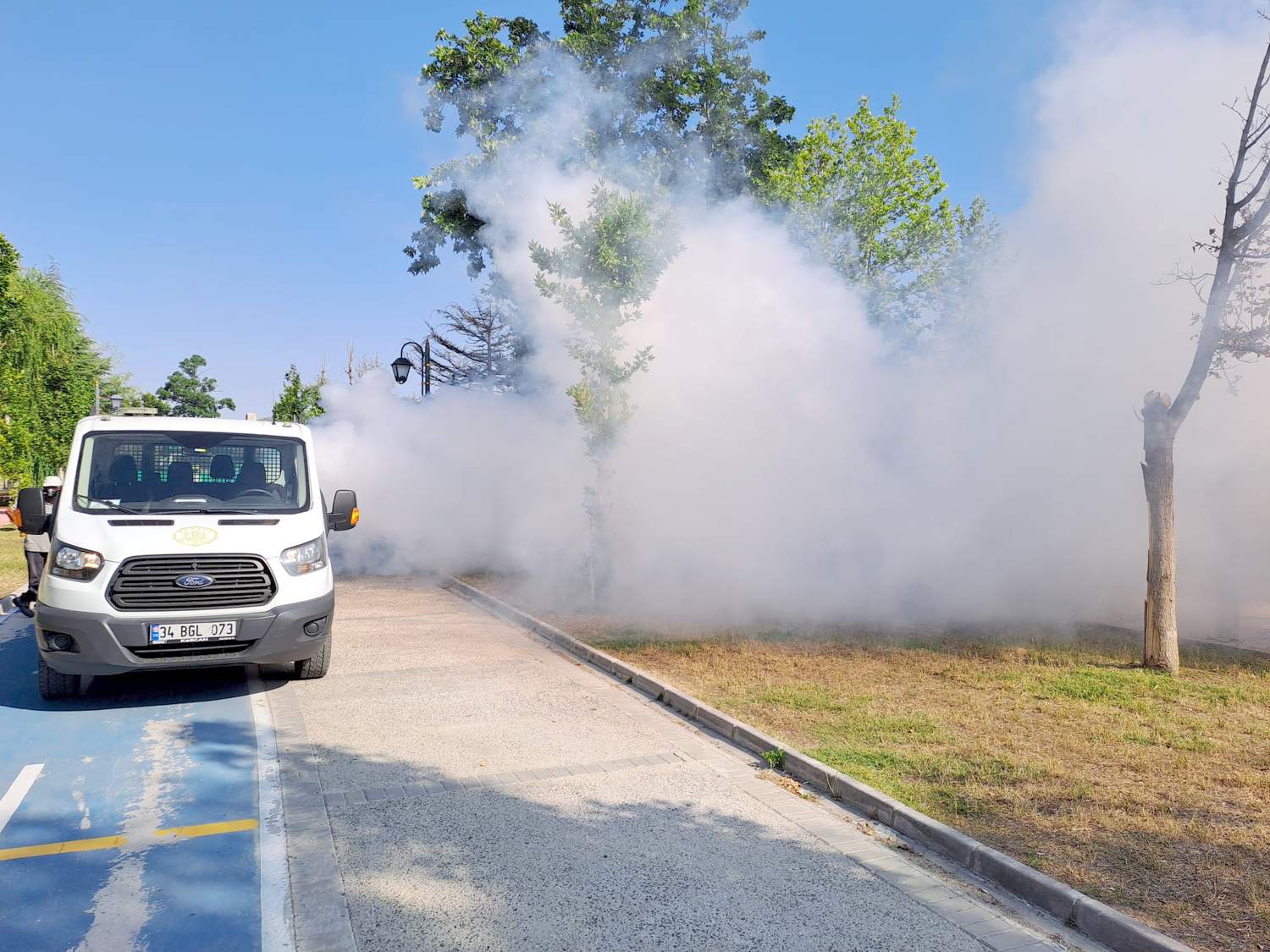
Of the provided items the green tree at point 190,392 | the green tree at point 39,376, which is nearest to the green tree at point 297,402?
the green tree at point 39,376

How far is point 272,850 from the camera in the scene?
3791 millimetres

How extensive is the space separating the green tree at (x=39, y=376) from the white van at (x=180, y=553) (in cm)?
1567

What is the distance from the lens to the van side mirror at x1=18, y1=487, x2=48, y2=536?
5848mm

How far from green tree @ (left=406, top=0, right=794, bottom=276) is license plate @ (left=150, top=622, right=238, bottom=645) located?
13.6 m

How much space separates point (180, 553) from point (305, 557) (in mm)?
832

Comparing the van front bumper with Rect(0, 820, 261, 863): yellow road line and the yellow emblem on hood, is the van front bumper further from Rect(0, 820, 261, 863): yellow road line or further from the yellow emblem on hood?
Rect(0, 820, 261, 863): yellow road line

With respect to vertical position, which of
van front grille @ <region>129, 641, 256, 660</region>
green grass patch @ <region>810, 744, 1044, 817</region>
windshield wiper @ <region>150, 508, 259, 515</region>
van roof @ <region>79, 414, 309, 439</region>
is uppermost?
van roof @ <region>79, 414, 309, 439</region>

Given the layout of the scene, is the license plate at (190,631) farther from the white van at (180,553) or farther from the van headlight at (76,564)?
the van headlight at (76,564)

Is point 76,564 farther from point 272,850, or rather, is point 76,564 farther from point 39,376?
point 39,376

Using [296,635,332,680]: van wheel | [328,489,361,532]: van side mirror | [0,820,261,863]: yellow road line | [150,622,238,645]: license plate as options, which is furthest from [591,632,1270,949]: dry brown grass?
[150,622,238,645]: license plate

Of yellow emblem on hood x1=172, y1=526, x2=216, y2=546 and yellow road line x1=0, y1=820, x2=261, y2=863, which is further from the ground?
yellow emblem on hood x1=172, y1=526, x2=216, y2=546

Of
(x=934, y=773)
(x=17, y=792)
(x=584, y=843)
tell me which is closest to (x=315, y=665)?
(x=17, y=792)

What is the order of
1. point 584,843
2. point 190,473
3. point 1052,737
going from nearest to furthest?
1. point 584,843
2. point 1052,737
3. point 190,473

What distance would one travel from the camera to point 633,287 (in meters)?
10.9
